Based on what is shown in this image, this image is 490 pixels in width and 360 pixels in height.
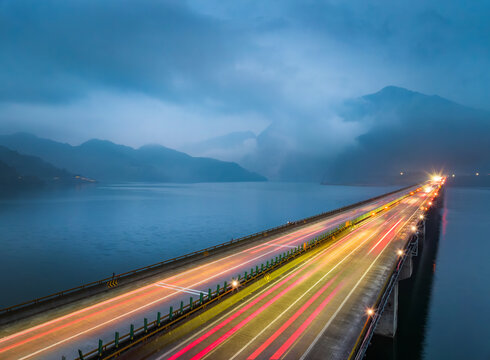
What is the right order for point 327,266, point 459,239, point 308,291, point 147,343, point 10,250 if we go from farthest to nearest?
1. point 459,239
2. point 10,250
3. point 327,266
4. point 308,291
5. point 147,343

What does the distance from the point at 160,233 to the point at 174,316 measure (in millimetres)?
75941

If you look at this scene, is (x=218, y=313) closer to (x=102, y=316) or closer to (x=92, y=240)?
(x=102, y=316)

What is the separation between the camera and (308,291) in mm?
28922

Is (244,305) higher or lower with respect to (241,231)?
higher

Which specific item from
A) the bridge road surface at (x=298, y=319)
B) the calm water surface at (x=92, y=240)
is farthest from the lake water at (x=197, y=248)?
the bridge road surface at (x=298, y=319)

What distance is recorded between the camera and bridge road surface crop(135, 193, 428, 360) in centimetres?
1900

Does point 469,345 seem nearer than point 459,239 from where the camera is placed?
Yes

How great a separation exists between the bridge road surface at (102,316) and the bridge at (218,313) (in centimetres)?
7

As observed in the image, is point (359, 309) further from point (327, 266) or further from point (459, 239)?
point (459, 239)

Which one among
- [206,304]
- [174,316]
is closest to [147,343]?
[174,316]

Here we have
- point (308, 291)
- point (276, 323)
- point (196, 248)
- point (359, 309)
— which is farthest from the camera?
point (196, 248)

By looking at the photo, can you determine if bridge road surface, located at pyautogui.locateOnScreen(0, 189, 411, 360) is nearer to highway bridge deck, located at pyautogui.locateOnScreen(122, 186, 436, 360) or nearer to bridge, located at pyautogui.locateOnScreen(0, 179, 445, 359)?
bridge, located at pyautogui.locateOnScreen(0, 179, 445, 359)

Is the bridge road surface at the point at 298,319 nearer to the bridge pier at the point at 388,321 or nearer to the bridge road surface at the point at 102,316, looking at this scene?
the bridge pier at the point at 388,321

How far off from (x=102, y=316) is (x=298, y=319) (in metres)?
15.1
